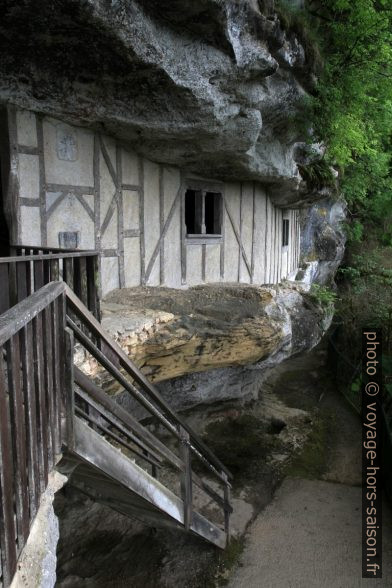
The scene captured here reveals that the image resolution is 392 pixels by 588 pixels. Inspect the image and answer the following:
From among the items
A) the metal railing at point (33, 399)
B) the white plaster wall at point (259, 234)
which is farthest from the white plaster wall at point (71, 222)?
the white plaster wall at point (259, 234)

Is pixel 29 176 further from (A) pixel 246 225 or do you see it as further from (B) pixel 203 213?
(A) pixel 246 225

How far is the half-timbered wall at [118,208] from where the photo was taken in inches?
226

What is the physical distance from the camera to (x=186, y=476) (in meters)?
5.58

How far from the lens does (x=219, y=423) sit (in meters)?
11.1

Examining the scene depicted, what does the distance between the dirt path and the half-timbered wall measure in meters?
4.95

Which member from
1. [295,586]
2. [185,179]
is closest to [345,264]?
[185,179]

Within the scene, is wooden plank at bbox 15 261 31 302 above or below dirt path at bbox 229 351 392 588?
above

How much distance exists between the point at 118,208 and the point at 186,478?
4306mm

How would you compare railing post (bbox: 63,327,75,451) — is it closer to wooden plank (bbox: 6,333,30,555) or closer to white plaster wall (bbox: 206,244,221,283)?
wooden plank (bbox: 6,333,30,555)

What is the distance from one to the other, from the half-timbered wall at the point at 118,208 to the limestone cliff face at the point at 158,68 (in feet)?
1.17

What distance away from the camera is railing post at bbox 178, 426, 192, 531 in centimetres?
545

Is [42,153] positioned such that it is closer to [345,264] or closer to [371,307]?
[371,307]

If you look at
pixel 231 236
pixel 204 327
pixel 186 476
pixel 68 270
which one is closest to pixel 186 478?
pixel 186 476

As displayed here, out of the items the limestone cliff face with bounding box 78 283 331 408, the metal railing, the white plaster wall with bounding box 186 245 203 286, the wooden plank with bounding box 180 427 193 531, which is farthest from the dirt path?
the metal railing
